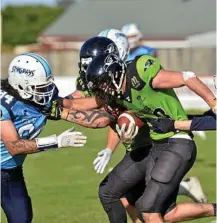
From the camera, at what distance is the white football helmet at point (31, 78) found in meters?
5.61

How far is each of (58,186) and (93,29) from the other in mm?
28598

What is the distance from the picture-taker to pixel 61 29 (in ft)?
126

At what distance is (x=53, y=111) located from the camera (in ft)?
19.5

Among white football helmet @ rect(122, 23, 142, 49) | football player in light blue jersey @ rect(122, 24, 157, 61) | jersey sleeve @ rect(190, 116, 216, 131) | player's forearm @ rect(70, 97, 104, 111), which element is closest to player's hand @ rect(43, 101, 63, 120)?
player's forearm @ rect(70, 97, 104, 111)

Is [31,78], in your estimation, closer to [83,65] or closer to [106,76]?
[106,76]

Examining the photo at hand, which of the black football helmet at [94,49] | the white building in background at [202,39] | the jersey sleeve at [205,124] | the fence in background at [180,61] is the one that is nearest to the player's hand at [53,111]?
the black football helmet at [94,49]

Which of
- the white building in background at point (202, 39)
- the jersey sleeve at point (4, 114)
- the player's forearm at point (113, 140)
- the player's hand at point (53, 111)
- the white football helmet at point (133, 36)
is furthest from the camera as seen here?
the white building in background at point (202, 39)

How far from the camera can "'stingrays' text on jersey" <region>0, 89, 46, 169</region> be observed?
5520 millimetres

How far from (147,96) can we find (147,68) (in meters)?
0.20

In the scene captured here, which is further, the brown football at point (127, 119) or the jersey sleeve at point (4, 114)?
the brown football at point (127, 119)

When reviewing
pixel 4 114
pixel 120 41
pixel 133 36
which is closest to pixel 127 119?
pixel 4 114

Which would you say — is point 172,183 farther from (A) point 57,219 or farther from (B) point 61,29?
(B) point 61,29

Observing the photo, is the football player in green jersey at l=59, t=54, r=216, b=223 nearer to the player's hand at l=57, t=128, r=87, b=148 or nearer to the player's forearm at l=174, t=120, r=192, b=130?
the player's forearm at l=174, t=120, r=192, b=130

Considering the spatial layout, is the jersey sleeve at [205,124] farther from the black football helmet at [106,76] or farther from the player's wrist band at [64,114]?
the player's wrist band at [64,114]
